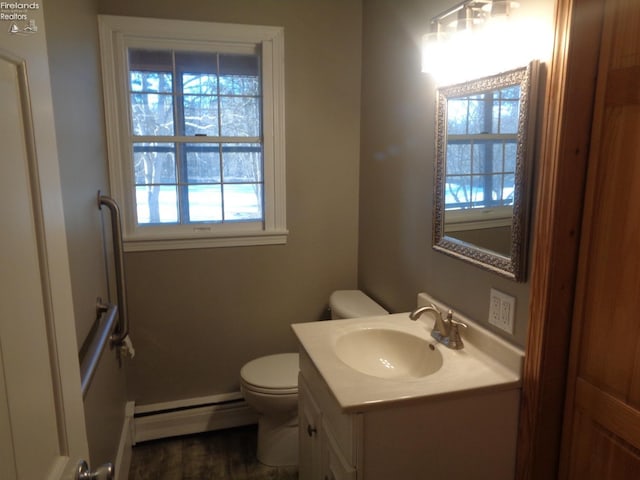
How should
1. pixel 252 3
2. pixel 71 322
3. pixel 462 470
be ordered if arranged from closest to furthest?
1. pixel 71 322
2. pixel 462 470
3. pixel 252 3

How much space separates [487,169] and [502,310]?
46 centimetres

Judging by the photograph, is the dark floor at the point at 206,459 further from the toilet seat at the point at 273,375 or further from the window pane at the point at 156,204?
the window pane at the point at 156,204

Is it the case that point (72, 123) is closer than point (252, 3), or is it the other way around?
point (72, 123)

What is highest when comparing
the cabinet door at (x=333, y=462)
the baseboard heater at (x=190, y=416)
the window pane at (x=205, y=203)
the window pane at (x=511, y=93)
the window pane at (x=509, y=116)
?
the window pane at (x=511, y=93)

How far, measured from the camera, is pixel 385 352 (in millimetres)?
1856

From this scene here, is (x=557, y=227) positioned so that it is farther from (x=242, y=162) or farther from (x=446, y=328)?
(x=242, y=162)

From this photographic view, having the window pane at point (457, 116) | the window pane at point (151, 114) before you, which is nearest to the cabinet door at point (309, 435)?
the window pane at point (457, 116)

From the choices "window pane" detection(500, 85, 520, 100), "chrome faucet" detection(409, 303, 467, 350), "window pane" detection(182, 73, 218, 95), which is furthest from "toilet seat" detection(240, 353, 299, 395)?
"window pane" detection(500, 85, 520, 100)

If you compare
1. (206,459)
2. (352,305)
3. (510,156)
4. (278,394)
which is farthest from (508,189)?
(206,459)

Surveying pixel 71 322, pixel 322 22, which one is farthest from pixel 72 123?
pixel 322 22

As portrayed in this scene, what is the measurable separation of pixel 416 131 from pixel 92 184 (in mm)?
1336

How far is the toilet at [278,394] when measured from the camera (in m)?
2.29

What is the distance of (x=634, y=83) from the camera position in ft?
3.67

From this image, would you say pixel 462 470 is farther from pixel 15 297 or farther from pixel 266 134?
pixel 266 134
